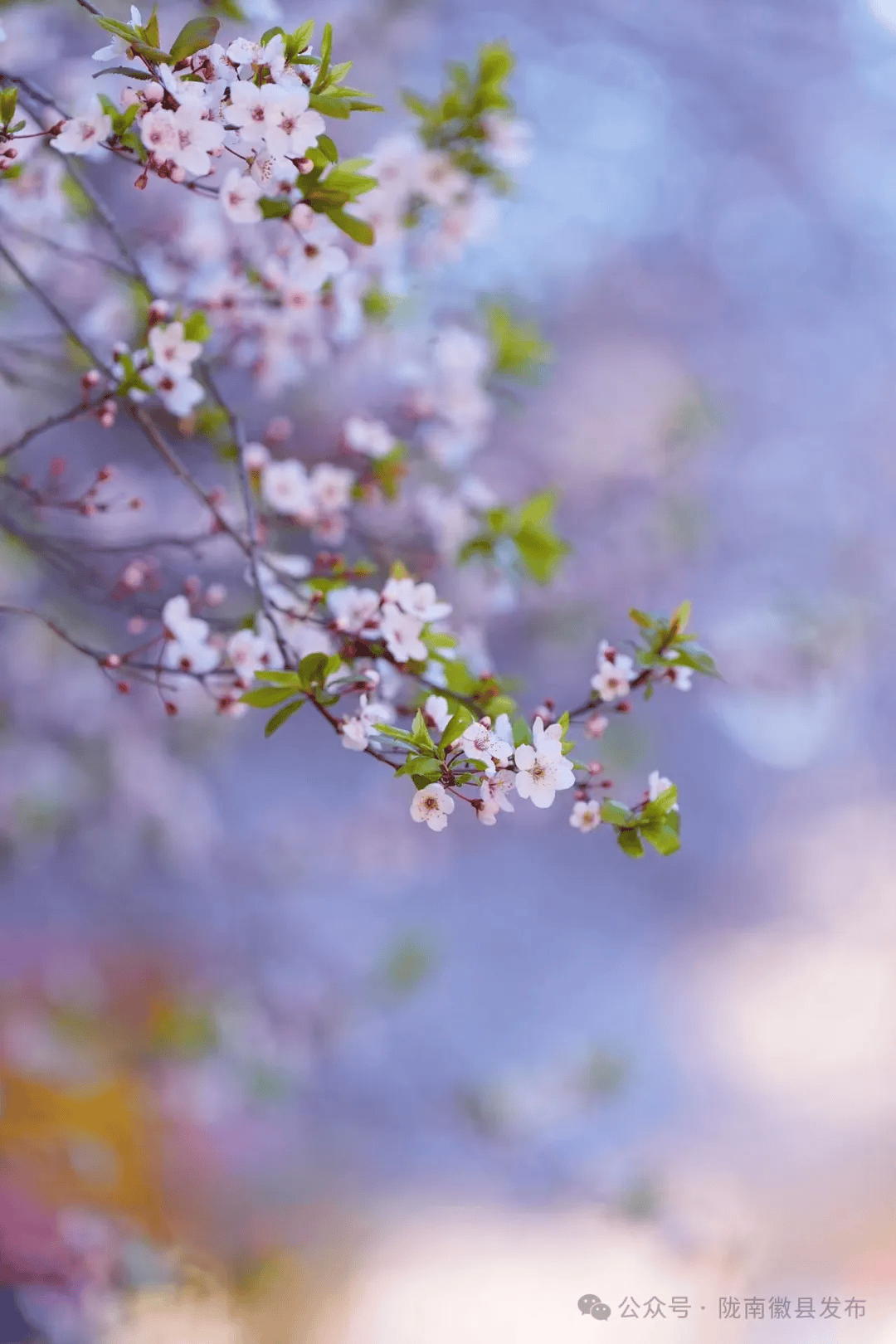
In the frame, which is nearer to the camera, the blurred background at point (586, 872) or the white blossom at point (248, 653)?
the white blossom at point (248, 653)

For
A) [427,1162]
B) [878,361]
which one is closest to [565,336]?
[878,361]

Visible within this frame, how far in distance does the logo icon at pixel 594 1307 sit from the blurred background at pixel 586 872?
21mm

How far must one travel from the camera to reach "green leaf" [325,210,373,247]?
2.32 feet

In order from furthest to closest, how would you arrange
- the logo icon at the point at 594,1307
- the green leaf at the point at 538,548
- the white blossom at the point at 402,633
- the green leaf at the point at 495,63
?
the logo icon at the point at 594,1307 < the green leaf at the point at 538,548 < the green leaf at the point at 495,63 < the white blossom at the point at 402,633

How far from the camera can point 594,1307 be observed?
51.2 inches

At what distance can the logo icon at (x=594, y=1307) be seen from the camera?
4.24ft

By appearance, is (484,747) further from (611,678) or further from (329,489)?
(329,489)

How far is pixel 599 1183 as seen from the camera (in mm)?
1413

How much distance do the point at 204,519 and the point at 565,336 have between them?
66 cm

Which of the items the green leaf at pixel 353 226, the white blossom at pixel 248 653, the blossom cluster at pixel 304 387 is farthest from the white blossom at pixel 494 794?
the green leaf at pixel 353 226

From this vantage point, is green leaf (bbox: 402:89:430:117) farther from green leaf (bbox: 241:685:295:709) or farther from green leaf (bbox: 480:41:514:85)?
green leaf (bbox: 241:685:295:709)

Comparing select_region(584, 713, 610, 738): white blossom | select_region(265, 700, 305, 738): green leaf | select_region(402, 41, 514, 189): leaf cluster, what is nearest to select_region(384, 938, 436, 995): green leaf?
select_region(584, 713, 610, 738): white blossom

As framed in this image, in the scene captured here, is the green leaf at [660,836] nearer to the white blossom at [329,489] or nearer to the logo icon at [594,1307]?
the white blossom at [329,489]

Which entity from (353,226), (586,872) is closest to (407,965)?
(586,872)
